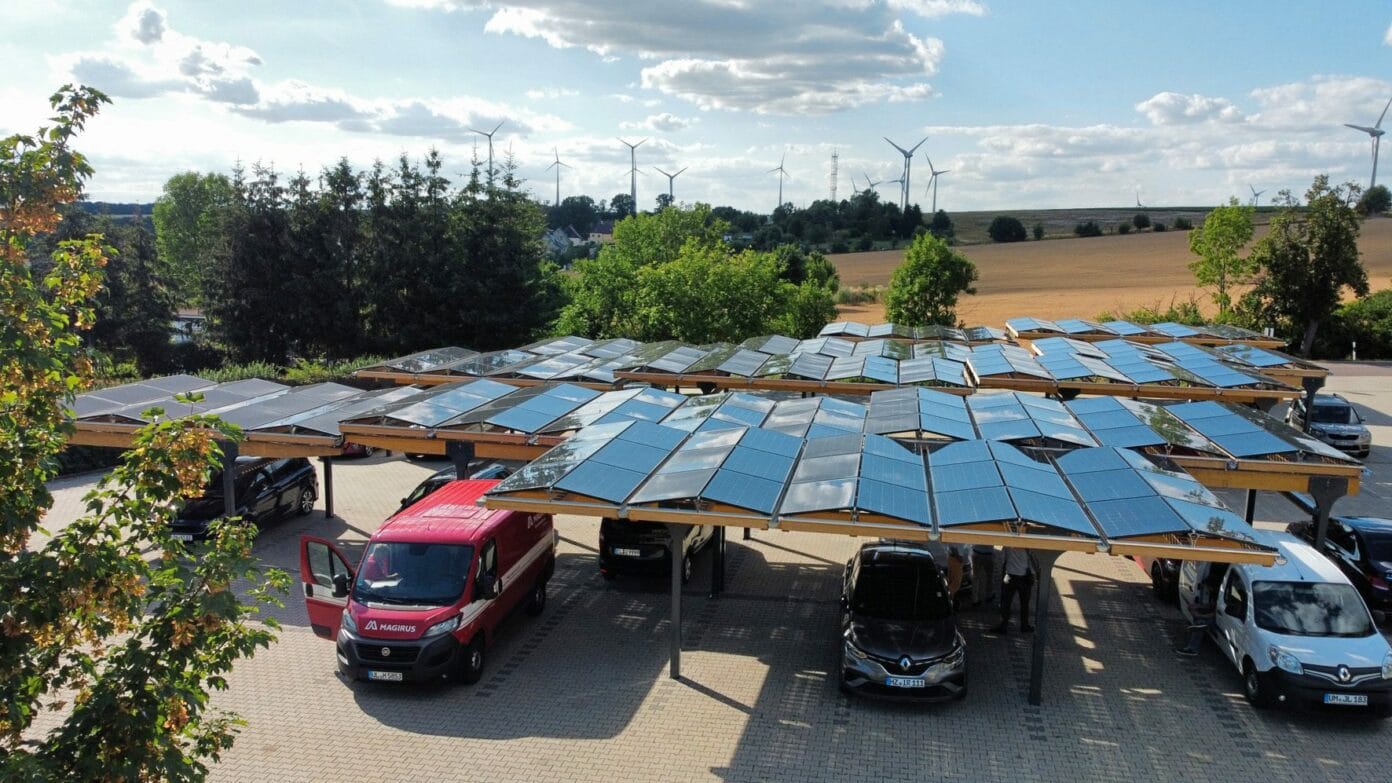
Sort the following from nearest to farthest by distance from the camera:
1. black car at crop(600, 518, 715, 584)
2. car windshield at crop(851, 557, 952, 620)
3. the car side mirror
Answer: car windshield at crop(851, 557, 952, 620) < the car side mirror < black car at crop(600, 518, 715, 584)

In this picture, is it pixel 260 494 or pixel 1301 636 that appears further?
pixel 260 494

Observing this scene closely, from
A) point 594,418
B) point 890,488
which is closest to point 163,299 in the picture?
point 594,418

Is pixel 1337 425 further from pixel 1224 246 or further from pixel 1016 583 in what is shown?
pixel 1224 246

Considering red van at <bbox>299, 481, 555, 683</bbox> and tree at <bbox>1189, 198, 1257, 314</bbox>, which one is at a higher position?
tree at <bbox>1189, 198, 1257, 314</bbox>

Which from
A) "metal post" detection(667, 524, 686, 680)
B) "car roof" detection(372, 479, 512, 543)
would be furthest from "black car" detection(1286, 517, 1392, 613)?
"car roof" detection(372, 479, 512, 543)

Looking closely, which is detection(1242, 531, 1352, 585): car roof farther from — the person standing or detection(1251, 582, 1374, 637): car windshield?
the person standing

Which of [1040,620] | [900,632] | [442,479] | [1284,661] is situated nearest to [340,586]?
[442,479]

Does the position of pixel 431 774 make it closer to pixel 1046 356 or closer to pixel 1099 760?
pixel 1099 760

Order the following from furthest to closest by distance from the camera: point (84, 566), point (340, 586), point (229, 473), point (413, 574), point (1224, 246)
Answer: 1. point (1224, 246)
2. point (229, 473)
3. point (340, 586)
4. point (413, 574)
5. point (84, 566)
